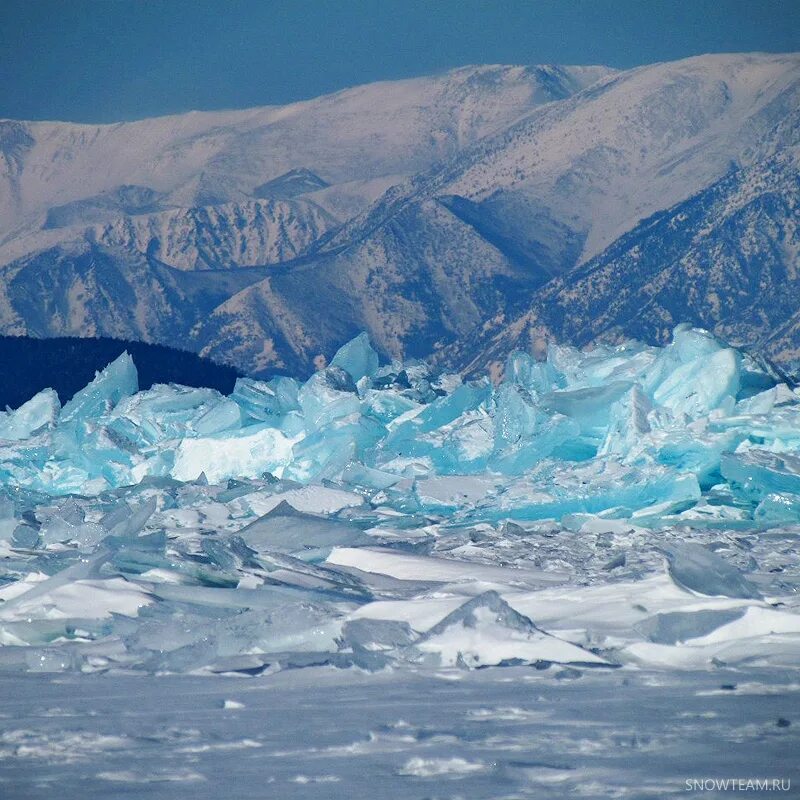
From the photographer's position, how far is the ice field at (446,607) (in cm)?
366

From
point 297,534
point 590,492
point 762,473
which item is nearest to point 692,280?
point 590,492

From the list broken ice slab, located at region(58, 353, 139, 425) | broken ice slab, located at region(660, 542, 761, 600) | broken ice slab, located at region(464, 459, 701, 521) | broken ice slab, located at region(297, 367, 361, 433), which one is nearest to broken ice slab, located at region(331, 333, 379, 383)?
broken ice slab, located at region(58, 353, 139, 425)

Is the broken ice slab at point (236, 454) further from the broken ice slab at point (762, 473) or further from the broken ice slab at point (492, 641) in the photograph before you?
the broken ice slab at point (492, 641)

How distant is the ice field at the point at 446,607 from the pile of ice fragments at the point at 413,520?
2 centimetres

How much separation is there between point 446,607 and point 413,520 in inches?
164

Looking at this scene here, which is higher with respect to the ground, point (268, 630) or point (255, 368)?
point (255, 368)

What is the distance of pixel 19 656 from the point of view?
210 inches

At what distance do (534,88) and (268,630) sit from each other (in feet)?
491

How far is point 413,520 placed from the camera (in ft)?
31.5

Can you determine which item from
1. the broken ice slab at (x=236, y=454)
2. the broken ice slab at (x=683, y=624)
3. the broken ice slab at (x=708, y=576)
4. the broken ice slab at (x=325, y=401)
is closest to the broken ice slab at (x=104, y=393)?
the broken ice slab at (x=236, y=454)

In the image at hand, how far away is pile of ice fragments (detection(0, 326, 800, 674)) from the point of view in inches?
200

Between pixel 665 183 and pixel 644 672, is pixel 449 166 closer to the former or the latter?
pixel 665 183

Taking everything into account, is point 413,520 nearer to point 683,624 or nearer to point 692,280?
point 683,624

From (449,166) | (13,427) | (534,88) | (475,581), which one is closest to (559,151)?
(449,166)
